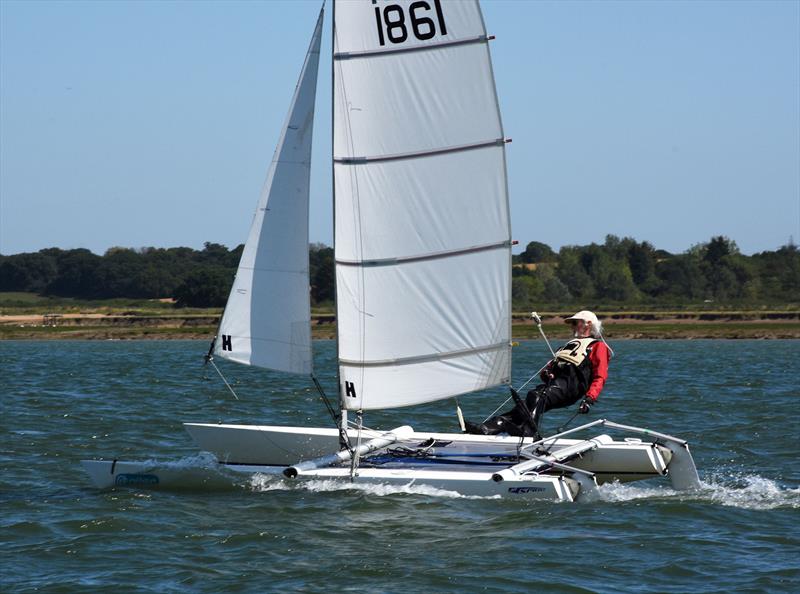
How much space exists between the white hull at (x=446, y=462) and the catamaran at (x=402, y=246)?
0.09ft

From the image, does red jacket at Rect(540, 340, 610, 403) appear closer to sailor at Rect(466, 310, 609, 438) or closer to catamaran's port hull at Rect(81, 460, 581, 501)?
sailor at Rect(466, 310, 609, 438)

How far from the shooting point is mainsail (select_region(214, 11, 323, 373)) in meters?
12.6

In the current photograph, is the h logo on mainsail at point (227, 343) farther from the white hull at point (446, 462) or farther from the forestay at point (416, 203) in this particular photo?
the white hull at point (446, 462)

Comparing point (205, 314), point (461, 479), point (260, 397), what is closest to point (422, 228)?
point (461, 479)

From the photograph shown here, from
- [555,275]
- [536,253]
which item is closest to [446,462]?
[555,275]

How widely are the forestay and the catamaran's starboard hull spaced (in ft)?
2.45

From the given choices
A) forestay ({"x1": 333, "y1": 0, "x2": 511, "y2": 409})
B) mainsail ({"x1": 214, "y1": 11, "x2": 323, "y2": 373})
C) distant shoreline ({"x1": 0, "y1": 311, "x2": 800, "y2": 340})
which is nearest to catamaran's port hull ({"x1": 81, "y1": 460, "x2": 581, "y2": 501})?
forestay ({"x1": 333, "y1": 0, "x2": 511, "y2": 409})

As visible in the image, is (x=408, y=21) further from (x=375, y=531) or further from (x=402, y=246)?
(x=375, y=531)

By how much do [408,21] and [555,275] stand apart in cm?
8558

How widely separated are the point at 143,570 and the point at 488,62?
5.90 meters

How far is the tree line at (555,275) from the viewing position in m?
87.2

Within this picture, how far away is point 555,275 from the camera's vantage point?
97.2 m

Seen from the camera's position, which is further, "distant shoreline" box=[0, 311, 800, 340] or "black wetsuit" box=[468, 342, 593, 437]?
"distant shoreline" box=[0, 311, 800, 340]

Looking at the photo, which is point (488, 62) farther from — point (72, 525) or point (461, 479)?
point (72, 525)
